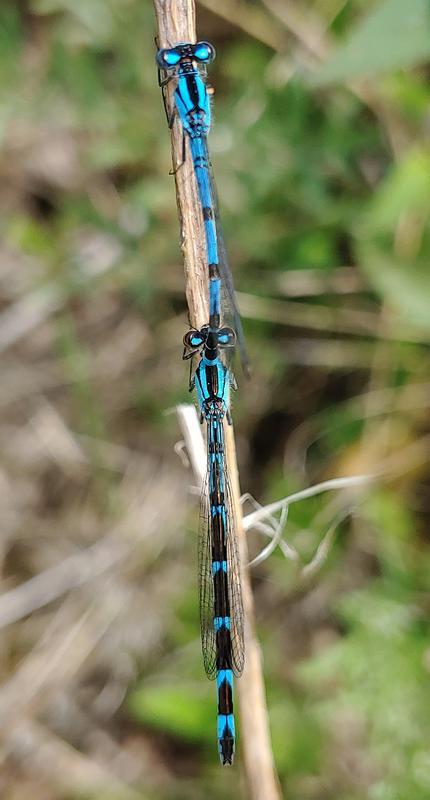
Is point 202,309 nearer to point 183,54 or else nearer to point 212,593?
point 183,54

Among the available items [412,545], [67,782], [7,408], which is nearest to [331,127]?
[412,545]

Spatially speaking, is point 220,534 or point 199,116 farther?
point 220,534

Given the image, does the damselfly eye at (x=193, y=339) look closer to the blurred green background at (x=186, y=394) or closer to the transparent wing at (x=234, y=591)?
the transparent wing at (x=234, y=591)

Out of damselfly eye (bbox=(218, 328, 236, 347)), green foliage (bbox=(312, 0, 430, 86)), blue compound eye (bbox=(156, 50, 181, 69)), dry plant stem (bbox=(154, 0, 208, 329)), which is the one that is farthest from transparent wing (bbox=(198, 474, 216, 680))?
green foliage (bbox=(312, 0, 430, 86))

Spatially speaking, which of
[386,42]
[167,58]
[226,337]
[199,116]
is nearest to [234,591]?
[226,337]

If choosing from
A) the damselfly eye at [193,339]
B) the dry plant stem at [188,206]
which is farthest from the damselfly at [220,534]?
the dry plant stem at [188,206]

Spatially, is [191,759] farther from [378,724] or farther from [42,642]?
[378,724]
